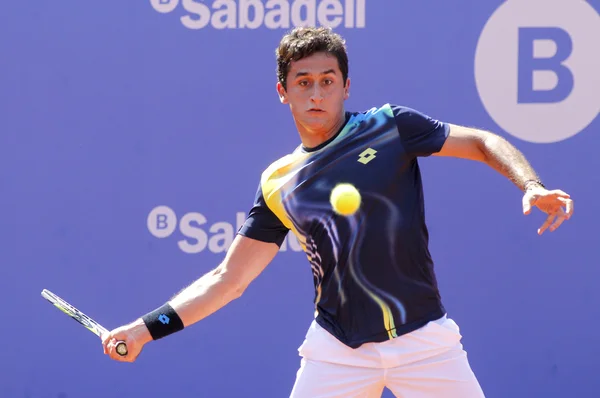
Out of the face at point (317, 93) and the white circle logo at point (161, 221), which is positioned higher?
the face at point (317, 93)

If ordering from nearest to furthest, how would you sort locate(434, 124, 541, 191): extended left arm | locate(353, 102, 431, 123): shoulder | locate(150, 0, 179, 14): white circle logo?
Result: locate(434, 124, 541, 191): extended left arm
locate(353, 102, 431, 123): shoulder
locate(150, 0, 179, 14): white circle logo

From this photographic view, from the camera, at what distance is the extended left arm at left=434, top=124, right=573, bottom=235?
281cm

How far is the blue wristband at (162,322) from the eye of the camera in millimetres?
3428

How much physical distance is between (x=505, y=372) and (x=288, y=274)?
3.96 ft

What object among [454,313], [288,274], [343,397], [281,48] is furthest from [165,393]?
[281,48]

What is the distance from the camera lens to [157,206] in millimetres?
4855

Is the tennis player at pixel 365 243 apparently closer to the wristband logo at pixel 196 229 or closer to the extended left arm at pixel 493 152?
the extended left arm at pixel 493 152

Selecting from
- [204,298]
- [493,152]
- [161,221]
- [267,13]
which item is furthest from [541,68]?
[204,298]

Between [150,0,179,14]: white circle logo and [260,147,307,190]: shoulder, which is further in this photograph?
[150,0,179,14]: white circle logo

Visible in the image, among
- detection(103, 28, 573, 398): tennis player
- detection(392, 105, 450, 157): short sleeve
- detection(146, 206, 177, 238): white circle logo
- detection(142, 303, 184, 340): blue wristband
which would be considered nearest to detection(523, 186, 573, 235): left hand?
detection(103, 28, 573, 398): tennis player

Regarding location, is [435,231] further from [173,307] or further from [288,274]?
[173,307]

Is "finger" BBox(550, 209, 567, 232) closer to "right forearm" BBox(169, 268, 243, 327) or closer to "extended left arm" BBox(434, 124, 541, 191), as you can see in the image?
"extended left arm" BBox(434, 124, 541, 191)

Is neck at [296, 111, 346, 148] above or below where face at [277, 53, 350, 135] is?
below

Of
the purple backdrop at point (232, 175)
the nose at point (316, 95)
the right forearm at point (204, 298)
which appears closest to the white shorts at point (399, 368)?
the right forearm at point (204, 298)
